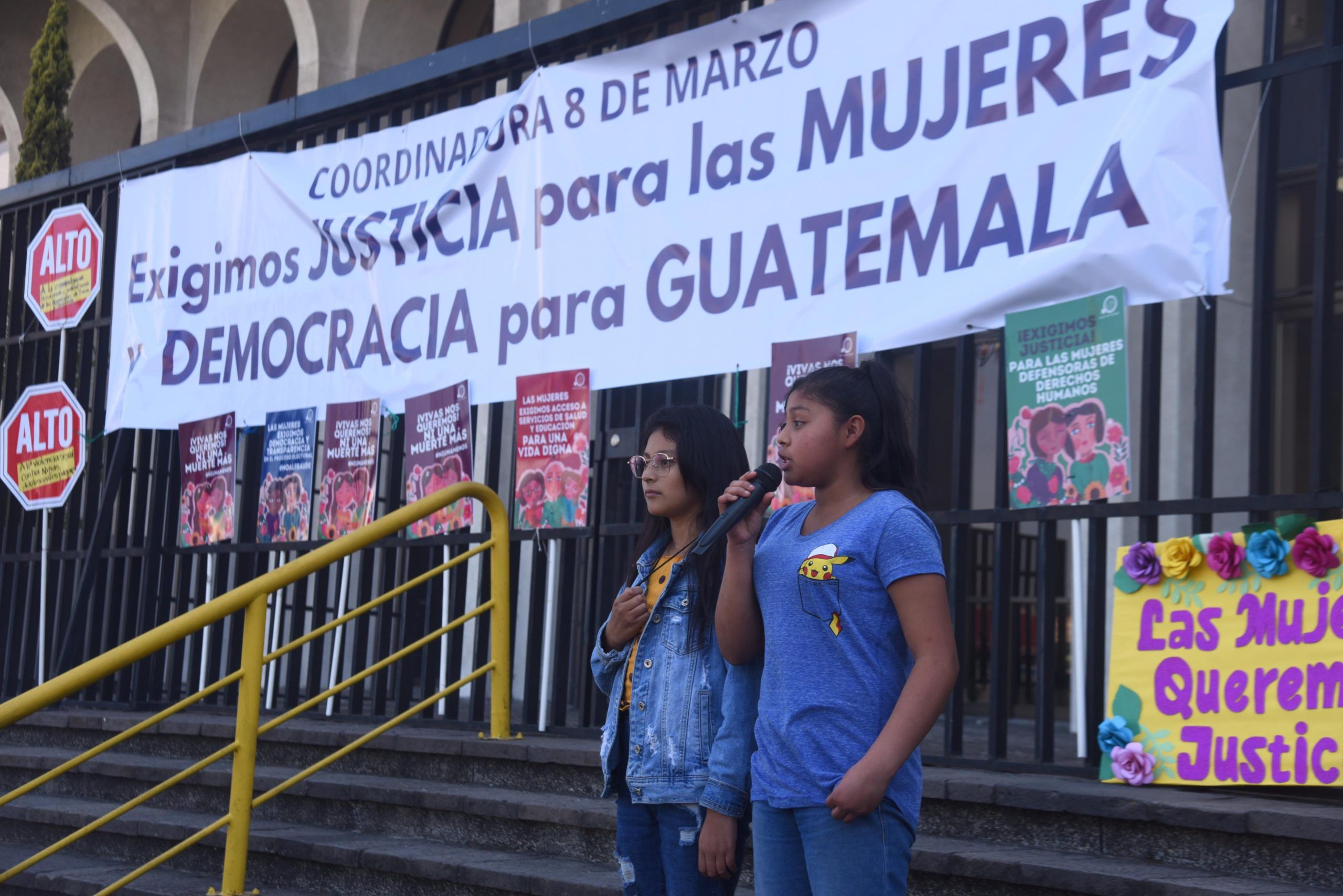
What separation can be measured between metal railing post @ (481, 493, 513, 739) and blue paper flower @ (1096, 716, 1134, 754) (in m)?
2.35

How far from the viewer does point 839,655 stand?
271 centimetres

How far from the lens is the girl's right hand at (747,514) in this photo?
278 cm

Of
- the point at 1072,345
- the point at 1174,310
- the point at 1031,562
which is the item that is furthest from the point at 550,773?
the point at 1031,562

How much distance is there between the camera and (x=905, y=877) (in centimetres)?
264

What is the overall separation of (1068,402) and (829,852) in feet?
8.23

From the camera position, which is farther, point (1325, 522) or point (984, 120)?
point (984, 120)

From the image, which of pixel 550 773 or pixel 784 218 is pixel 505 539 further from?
pixel 784 218

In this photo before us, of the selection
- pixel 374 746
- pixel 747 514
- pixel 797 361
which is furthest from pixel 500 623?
pixel 747 514

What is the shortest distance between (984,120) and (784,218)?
865 mm

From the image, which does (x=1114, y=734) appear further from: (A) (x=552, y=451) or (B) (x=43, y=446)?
(B) (x=43, y=446)

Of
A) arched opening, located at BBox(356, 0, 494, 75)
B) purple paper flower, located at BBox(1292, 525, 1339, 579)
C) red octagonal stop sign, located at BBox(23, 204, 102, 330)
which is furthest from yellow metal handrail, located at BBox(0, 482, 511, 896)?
arched opening, located at BBox(356, 0, 494, 75)

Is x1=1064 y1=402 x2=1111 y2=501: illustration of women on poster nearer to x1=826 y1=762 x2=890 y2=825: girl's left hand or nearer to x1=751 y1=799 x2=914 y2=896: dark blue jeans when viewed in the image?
x1=751 y1=799 x2=914 y2=896: dark blue jeans

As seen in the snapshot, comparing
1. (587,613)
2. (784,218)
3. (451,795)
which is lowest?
(451,795)

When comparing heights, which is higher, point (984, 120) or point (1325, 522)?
point (984, 120)
